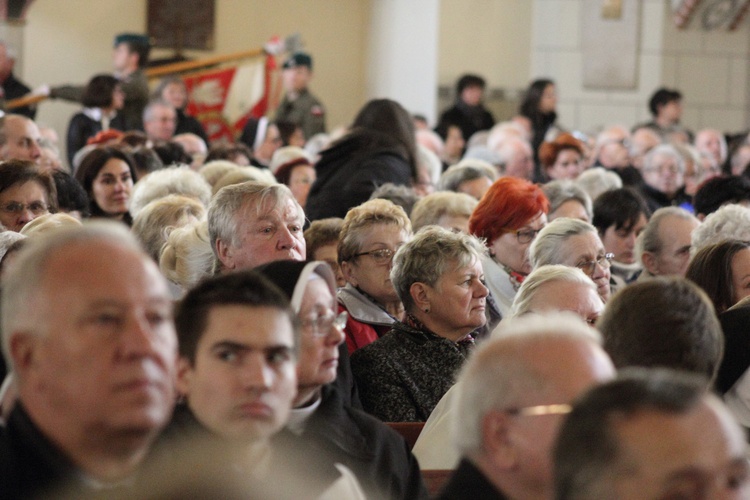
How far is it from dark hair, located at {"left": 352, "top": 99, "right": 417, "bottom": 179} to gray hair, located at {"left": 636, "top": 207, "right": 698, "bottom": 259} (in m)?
1.43

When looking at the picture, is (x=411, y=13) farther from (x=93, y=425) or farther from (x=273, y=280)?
(x=93, y=425)

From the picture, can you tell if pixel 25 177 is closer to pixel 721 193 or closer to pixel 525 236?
pixel 525 236

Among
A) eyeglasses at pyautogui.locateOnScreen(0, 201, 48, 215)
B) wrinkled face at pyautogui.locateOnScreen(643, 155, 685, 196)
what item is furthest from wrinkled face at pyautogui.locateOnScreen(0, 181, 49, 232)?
wrinkled face at pyautogui.locateOnScreen(643, 155, 685, 196)

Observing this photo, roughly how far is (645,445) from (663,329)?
1119 millimetres

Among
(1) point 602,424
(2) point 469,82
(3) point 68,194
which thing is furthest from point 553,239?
(2) point 469,82

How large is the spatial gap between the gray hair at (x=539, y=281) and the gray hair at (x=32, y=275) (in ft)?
6.48

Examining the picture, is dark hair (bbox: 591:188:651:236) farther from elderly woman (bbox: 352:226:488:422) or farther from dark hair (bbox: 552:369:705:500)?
dark hair (bbox: 552:369:705:500)

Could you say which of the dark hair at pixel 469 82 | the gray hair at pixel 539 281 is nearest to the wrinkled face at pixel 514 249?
the gray hair at pixel 539 281

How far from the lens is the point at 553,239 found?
505cm

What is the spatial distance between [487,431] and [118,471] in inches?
25.6

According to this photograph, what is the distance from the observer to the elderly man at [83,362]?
1965mm

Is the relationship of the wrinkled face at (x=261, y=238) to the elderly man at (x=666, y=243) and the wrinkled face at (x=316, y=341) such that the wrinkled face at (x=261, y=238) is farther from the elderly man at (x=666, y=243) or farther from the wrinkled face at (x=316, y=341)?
the elderly man at (x=666, y=243)

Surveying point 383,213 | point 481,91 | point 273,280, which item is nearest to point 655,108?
point 481,91

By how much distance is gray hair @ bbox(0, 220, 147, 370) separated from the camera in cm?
200
